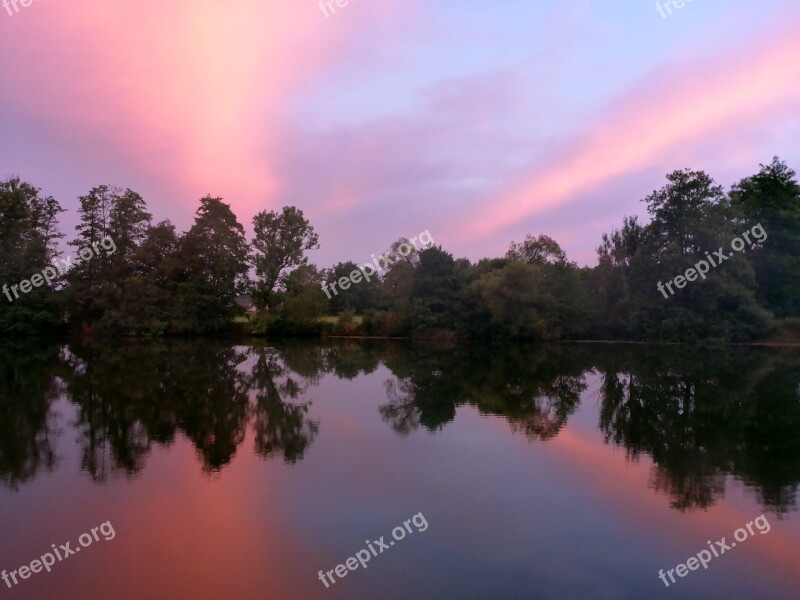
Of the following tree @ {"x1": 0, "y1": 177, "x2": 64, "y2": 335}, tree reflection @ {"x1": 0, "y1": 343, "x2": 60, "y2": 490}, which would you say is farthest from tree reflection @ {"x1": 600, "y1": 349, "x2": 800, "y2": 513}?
tree @ {"x1": 0, "y1": 177, "x2": 64, "y2": 335}

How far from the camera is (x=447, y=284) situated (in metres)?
44.6

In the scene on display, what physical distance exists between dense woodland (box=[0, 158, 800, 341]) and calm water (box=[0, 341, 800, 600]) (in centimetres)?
2394

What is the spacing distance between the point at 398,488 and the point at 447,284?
119 ft

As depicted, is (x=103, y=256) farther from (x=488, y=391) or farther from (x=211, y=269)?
(x=488, y=391)

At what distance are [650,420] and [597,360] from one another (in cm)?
1571

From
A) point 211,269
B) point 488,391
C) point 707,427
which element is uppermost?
point 211,269

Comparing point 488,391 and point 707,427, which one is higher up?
point 488,391

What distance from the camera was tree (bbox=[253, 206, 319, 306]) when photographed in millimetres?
48562

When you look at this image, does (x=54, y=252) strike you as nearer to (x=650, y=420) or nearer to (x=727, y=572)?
(x=650, y=420)

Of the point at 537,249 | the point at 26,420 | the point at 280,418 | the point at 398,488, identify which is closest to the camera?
the point at 398,488

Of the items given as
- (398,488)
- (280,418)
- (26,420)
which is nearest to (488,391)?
(280,418)

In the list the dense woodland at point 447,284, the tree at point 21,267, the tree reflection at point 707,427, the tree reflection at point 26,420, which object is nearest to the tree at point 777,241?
the dense woodland at point 447,284

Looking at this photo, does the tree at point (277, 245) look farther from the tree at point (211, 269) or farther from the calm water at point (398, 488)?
the calm water at point (398, 488)

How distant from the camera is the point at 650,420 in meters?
13.9
